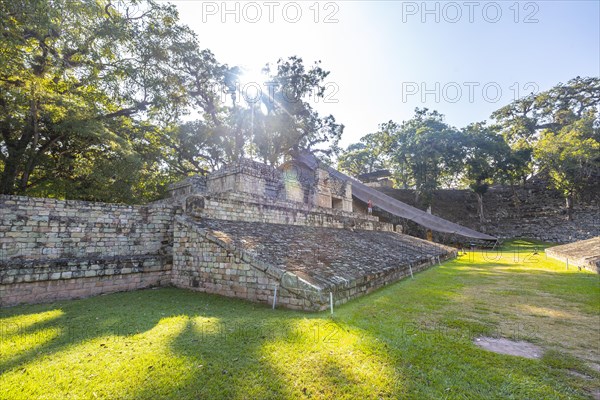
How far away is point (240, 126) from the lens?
21.7m

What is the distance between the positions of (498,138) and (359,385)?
30.9 m

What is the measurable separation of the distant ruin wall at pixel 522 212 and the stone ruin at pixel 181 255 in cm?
2103

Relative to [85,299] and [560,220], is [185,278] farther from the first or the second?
[560,220]

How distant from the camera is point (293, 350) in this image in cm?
331

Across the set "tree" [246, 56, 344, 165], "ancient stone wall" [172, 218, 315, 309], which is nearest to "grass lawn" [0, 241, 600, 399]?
"ancient stone wall" [172, 218, 315, 309]

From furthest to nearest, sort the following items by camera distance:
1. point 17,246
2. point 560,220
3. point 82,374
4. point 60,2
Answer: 1. point 560,220
2. point 60,2
3. point 17,246
4. point 82,374

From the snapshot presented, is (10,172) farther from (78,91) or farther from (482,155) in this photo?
(482,155)

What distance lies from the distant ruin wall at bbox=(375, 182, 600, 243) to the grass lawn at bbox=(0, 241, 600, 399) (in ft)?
74.8

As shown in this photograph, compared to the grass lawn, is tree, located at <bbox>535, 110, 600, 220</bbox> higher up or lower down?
higher up

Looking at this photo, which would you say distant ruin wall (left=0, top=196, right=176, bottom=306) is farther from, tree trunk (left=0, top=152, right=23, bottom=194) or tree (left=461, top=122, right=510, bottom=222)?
tree (left=461, top=122, right=510, bottom=222)

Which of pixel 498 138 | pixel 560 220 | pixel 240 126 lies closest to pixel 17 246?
pixel 240 126

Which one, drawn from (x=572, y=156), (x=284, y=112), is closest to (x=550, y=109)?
(x=572, y=156)

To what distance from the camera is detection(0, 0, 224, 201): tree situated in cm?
932

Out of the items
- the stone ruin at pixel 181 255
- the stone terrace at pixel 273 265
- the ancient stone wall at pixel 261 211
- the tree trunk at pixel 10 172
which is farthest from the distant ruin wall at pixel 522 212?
the tree trunk at pixel 10 172
